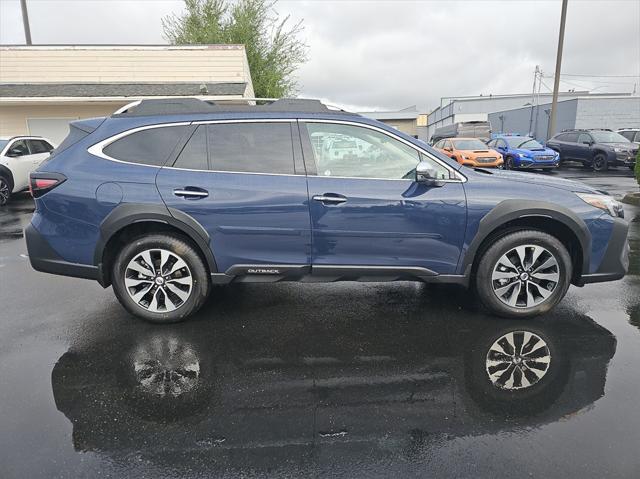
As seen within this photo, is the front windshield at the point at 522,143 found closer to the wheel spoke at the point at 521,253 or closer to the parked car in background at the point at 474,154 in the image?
the parked car in background at the point at 474,154

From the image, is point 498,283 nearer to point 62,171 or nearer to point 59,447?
point 59,447

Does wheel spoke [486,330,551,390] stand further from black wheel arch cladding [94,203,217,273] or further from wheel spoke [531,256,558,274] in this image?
black wheel arch cladding [94,203,217,273]

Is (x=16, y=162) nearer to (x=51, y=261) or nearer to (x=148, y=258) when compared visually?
(x=51, y=261)

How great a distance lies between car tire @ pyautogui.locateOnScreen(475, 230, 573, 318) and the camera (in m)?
3.88

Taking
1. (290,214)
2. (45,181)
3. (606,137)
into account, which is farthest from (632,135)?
(45,181)

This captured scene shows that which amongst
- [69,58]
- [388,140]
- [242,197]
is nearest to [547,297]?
[388,140]

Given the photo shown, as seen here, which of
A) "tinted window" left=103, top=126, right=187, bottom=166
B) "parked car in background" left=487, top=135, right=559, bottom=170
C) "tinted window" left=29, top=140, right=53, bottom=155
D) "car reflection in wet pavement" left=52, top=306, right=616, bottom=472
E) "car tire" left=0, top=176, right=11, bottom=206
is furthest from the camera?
"parked car in background" left=487, top=135, right=559, bottom=170

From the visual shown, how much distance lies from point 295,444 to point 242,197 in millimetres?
2007

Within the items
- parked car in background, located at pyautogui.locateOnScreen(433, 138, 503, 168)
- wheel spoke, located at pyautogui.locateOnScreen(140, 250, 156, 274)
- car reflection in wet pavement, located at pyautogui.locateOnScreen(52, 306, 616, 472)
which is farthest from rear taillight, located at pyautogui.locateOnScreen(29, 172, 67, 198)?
parked car in background, located at pyautogui.locateOnScreen(433, 138, 503, 168)

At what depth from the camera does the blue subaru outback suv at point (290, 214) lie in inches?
148

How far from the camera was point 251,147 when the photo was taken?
12.8ft

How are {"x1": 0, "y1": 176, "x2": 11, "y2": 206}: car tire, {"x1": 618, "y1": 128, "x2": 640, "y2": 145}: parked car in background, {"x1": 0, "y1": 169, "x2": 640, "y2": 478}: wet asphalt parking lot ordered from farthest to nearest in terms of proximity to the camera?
1. {"x1": 618, "y1": 128, "x2": 640, "y2": 145}: parked car in background
2. {"x1": 0, "y1": 176, "x2": 11, "y2": 206}: car tire
3. {"x1": 0, "y1": 169, "x2": 640, "y2": 478}: wet asphalt parking lot

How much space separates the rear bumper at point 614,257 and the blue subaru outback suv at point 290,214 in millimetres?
10

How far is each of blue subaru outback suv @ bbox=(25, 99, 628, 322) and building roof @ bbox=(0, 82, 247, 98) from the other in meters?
14.0
